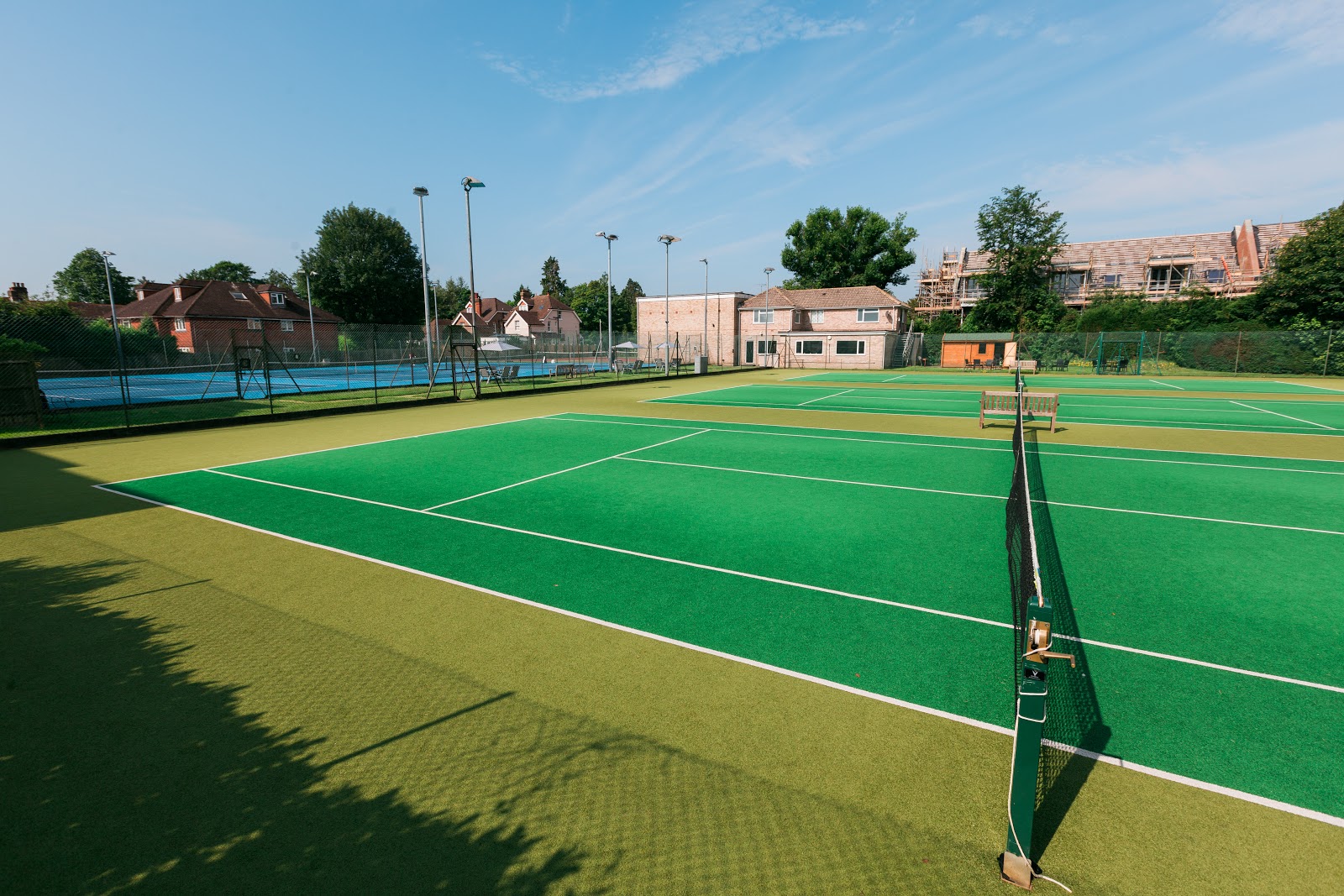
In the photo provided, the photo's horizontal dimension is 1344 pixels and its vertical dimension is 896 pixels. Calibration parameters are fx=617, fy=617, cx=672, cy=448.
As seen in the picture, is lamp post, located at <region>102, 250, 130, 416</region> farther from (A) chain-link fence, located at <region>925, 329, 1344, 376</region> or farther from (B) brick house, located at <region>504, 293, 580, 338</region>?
(A) chain-link fence, located at <region>925, 329, 1344, 376</region>

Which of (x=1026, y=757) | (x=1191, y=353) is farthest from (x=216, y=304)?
(x=1191, y=353)

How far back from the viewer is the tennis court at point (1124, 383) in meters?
33.0

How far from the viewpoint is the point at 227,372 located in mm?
36250

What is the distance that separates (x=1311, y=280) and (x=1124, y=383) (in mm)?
20733

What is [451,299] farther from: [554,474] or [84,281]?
[554,474]

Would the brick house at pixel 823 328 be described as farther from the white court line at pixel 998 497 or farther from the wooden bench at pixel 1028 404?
the white court line at pixel 998 497

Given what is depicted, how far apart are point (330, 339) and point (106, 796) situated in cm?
7177

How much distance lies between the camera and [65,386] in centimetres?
3077

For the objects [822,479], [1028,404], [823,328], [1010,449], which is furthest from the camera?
[823,328]

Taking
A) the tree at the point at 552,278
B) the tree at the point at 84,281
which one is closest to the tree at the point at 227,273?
the tree at the point at 84,281

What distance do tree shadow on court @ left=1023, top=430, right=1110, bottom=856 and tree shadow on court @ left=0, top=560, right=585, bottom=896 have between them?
275 centimetres

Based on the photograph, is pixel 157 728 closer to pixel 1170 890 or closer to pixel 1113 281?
pixel 1170 890

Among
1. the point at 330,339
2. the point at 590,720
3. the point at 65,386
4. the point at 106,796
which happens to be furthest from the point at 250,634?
the point at 330,339

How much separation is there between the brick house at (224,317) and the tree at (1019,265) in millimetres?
67081
